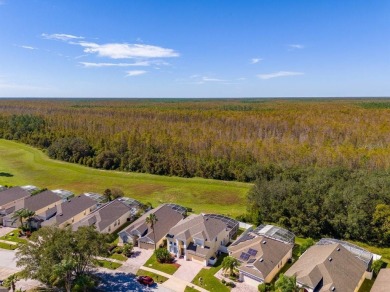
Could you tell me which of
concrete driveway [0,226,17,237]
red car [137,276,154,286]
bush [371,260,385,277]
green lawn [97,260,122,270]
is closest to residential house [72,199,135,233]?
green lawn [97,260,122,270]

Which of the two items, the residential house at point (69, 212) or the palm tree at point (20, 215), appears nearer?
the palm tree at point (20, 215)

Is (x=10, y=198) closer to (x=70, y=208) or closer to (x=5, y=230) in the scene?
(x=5, y=230)

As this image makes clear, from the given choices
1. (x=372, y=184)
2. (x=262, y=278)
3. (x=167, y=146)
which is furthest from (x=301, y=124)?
(x=262, y=278)

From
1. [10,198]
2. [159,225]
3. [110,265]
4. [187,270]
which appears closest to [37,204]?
[10,198]

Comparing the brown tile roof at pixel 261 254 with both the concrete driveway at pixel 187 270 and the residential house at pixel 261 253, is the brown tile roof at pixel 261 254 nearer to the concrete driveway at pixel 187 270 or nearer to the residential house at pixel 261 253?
the residential house at pixel 261 253

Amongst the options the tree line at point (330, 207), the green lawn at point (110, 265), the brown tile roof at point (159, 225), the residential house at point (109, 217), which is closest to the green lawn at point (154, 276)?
the green lawn at point (110, 265)
